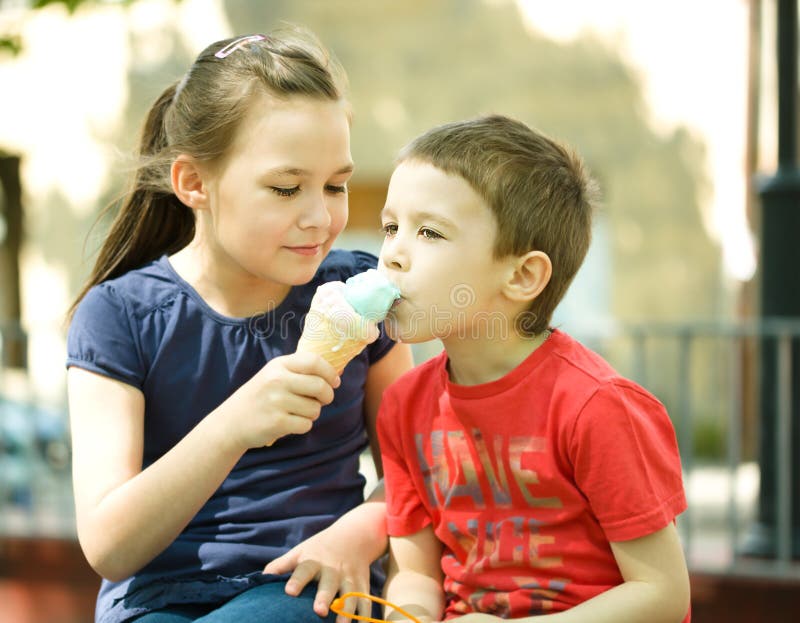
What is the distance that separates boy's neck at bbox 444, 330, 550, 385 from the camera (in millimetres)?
2227

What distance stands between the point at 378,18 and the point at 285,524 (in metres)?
9.35

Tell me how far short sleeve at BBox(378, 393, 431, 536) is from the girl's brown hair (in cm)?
71

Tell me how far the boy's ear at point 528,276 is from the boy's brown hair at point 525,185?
0.02 metres

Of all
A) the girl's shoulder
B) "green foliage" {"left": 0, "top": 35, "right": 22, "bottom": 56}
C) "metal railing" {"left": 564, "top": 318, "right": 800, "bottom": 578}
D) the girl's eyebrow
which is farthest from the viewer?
"green foliage" {"left": 0, "top": 35, "right": 22, "bottom": 56}

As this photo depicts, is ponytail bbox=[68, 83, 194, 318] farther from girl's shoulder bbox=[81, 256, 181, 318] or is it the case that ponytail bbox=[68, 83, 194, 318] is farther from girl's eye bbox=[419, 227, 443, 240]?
girl's eye bbox=[419, 227, 443, 240]

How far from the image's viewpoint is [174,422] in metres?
2.43

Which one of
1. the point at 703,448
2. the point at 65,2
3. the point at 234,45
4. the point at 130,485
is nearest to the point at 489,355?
the point at 130,485

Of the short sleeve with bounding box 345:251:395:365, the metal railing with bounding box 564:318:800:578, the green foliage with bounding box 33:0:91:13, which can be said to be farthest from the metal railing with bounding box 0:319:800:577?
the short sleeve with bounding box 345:251:395:365

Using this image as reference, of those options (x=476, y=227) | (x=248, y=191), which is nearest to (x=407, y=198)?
(x=476, y=227)

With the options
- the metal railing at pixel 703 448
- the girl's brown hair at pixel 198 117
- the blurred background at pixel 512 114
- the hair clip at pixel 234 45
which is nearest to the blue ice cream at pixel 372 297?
the girl's brown hair at pixel 198 117

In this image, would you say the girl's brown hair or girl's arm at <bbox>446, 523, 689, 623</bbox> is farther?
the girl's brown hair

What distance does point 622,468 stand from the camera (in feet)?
6.63

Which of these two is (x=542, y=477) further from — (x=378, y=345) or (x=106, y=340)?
(x=106, y=340)

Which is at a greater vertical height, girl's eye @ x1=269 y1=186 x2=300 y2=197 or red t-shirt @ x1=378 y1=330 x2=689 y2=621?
girl's eye @ x1=269 y1=186 x2=300 y2=197
